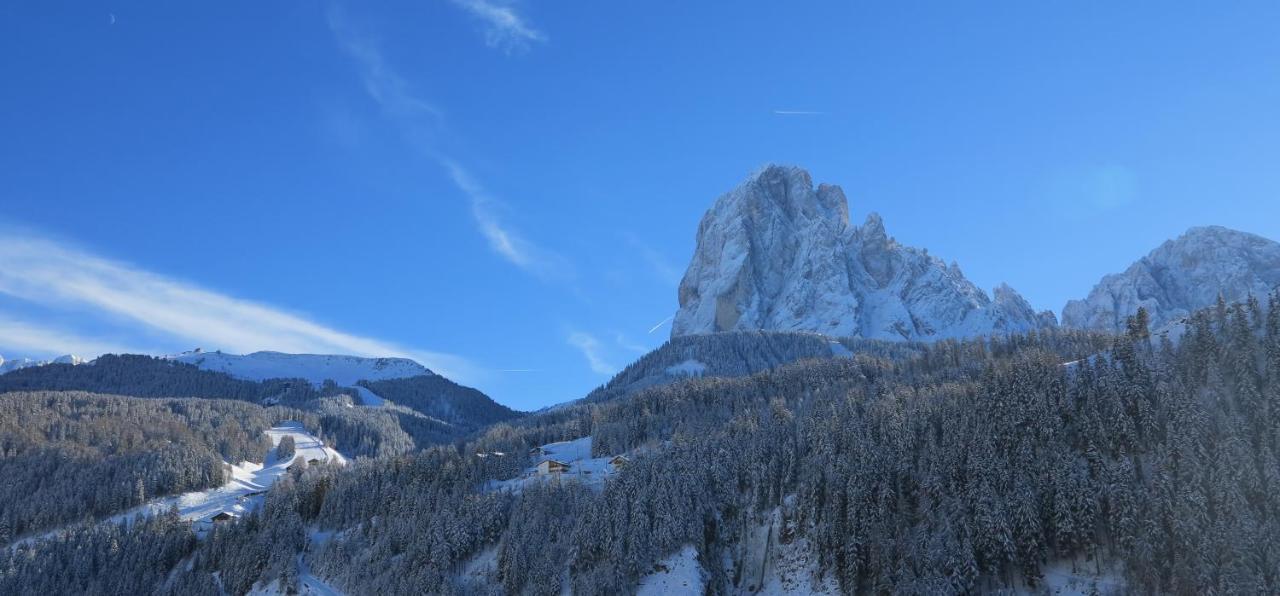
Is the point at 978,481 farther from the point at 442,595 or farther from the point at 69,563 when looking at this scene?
the point at 69,563

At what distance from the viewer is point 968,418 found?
108 m

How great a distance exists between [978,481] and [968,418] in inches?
490

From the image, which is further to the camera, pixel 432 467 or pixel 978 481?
A: pixel 432 467

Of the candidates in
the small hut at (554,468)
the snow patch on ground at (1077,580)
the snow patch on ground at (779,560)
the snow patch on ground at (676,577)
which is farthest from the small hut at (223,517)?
the snow patch on ground at (1077,580)

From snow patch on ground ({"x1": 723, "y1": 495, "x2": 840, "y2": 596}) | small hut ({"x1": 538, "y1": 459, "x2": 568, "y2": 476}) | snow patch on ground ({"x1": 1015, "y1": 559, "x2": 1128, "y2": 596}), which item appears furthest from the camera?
small hut ({"x1": 538, "y1": 459, "x2": 568, "y2": 476})

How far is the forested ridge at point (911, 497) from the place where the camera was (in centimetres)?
8588

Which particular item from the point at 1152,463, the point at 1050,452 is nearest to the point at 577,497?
the point at 1050,452

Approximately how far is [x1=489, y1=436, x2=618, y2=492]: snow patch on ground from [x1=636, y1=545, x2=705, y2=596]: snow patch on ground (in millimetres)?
32183

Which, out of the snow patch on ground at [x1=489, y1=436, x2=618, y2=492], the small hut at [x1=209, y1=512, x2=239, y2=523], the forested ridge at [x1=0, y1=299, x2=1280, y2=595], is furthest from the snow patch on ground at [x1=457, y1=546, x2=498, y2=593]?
the small hut at [x1=209, y1=512, x2=239, y2=523]

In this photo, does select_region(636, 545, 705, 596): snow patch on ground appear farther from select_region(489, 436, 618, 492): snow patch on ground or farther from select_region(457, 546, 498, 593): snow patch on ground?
select_region(489, 436, 618, 492): snow patch on ground

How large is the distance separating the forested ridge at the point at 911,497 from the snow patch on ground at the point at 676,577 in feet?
5.27

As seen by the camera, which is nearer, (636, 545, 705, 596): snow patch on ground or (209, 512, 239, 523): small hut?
(636, 545, 705, 596): snow patch on ground

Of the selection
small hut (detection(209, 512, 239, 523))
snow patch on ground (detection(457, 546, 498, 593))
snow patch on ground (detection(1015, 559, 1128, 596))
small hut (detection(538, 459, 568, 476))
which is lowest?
snow patch on ground (detection(457, 546, 498, 593))

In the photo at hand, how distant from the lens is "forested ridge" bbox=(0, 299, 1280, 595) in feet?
282
